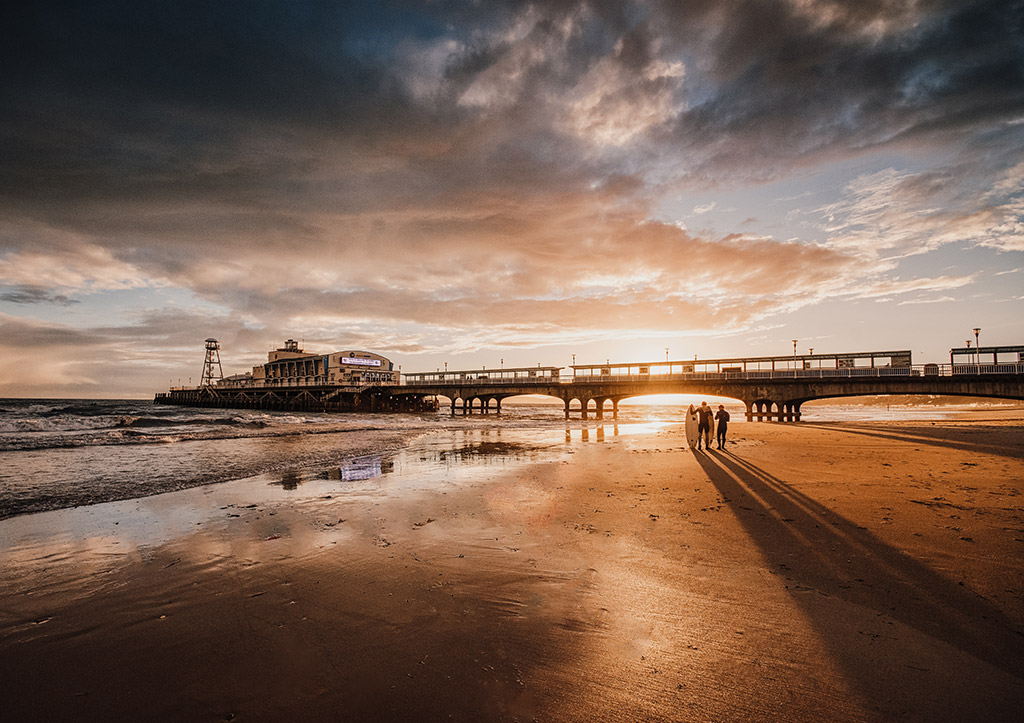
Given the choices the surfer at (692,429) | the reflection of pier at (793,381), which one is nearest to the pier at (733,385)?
the reflection of pier at (793,381)

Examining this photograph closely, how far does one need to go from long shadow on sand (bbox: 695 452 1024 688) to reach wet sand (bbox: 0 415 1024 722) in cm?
3

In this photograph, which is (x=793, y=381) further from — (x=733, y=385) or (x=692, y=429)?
(x=692, y=429)

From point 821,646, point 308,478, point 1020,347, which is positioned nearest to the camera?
point 821,646

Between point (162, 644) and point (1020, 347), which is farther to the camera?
point (1020, 347)

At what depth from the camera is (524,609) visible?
15.7 ft

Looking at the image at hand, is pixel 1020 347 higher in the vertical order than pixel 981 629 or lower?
higher

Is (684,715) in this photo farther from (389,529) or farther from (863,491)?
(863,491)

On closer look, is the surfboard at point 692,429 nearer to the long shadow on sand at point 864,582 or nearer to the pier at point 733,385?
the long shadow on sand at point 864,582

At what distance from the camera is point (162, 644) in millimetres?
4195

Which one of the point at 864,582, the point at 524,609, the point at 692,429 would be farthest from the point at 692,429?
the point at 524,609

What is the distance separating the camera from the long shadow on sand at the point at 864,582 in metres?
3.99

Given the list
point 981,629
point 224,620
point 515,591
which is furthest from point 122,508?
point 981,629

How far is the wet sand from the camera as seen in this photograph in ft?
10.9

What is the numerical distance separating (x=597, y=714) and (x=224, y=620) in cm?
401
